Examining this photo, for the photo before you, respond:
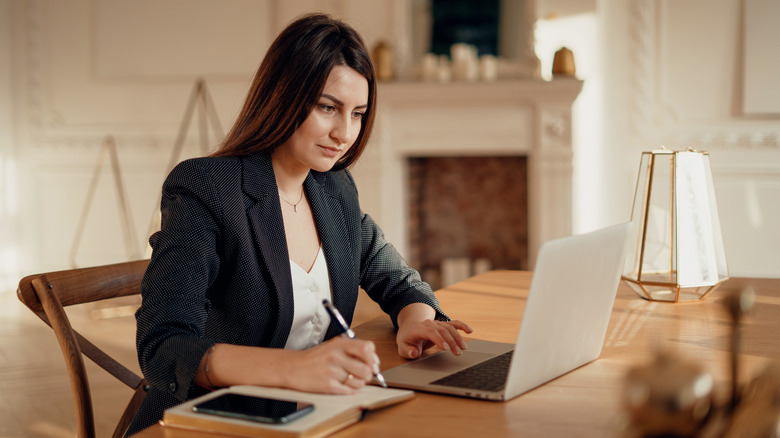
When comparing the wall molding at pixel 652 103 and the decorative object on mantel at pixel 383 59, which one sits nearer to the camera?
the wall molding at pixel 652 103

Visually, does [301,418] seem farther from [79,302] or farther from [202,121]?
[202,121]

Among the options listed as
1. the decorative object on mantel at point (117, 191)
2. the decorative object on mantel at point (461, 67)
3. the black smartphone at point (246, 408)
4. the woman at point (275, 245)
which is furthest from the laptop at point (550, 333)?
the decorative object on mantel at point (117, 191)

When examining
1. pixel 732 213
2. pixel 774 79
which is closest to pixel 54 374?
pixel 732 213

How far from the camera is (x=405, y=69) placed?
4777mm

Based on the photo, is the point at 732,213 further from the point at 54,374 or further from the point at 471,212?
the point at 54,374

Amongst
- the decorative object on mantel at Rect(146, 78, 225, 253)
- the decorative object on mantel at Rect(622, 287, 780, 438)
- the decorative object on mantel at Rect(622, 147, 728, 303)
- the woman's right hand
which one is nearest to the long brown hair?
the woman's right hand

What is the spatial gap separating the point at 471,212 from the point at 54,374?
2.68 meters

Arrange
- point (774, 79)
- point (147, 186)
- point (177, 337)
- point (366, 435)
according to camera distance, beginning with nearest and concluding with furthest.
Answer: point (366, 435) < point (177, 337) < point (774, 79) < point (147, 186)

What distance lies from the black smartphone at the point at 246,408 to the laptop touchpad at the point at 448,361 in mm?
255

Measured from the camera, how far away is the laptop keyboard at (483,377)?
0.99 m

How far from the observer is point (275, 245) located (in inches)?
52.1

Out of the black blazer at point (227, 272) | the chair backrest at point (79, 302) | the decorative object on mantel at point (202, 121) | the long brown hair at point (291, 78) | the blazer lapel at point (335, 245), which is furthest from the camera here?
the decorative object on mantel at point (202, 121)

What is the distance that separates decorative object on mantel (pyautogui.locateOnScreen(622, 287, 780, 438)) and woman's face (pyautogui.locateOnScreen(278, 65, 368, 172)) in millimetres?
913

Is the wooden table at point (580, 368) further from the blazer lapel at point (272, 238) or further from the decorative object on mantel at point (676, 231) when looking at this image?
the blazer lapel at point (272, 238)
